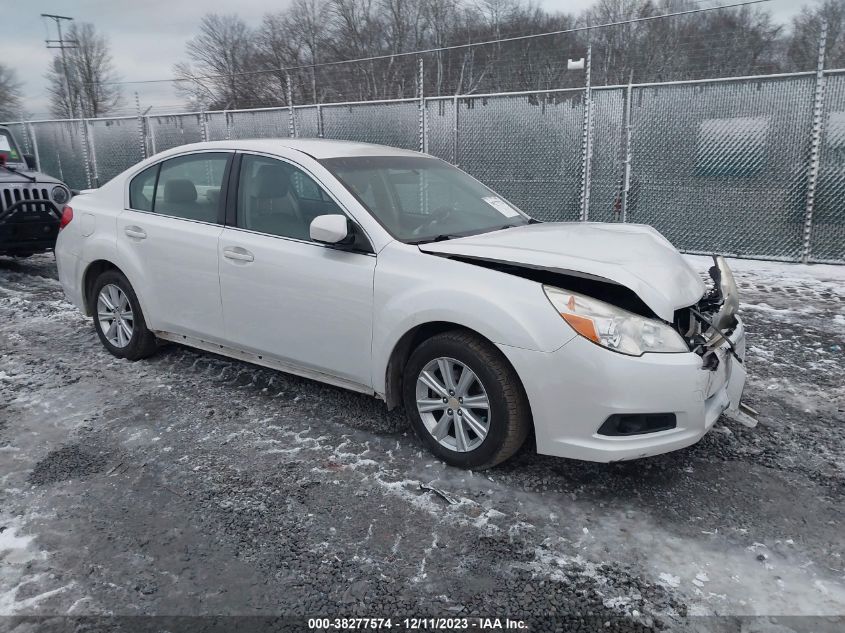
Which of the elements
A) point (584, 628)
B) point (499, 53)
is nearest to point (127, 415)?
point (584, 628)

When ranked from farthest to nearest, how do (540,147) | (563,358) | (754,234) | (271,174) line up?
(540,147) → (754,234) → (271,174) → (563,358)

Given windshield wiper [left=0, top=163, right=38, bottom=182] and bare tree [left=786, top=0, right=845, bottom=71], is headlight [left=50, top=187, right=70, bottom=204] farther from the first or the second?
bare tree [left=786, top=0, right=845, bottom=71]

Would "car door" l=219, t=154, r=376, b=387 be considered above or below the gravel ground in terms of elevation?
above

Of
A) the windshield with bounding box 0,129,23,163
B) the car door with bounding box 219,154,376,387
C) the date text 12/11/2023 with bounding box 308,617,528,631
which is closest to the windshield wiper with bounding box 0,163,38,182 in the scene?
the windshield with bounding box 0,129,23,163

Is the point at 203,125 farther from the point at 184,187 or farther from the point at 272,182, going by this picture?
the point at 272,182

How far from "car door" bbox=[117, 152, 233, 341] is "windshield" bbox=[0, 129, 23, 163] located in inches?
243

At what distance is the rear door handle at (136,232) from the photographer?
15.0 ft

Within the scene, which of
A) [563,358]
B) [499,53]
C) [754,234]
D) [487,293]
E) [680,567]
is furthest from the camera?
[499,53]

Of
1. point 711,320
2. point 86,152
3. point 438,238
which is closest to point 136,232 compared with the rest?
point 438,238

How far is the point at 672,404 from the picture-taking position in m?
2.82

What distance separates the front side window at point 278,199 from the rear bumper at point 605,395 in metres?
1.58

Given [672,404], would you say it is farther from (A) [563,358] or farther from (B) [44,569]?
(B) [44,569]

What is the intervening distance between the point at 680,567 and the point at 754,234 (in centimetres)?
763

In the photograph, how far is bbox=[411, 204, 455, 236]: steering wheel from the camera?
3674mm
